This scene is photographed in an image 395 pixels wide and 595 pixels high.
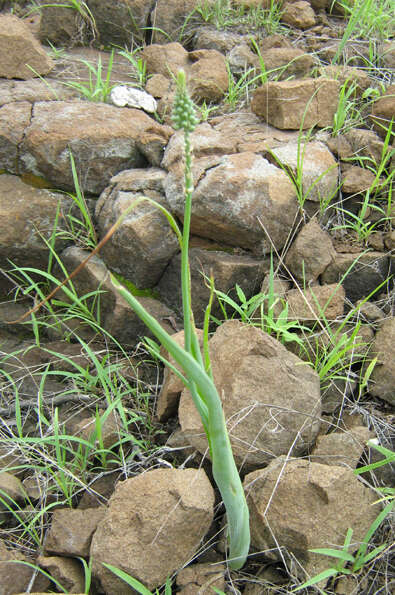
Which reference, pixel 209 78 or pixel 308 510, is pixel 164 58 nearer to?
pixel 209 78

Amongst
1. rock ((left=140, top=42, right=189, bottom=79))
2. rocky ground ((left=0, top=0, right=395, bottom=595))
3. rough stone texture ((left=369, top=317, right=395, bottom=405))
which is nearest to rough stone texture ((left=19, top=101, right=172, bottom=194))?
rocky ground ((left=0, top=0, right=395, bottom=595))

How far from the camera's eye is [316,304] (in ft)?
5.52

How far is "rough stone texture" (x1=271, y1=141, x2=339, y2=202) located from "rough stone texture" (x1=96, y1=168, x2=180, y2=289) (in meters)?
0.49

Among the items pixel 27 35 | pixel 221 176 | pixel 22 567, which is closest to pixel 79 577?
pixel 22 567

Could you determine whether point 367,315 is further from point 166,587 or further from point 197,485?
point 166,587

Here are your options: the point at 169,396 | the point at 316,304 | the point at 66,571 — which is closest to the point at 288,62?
the point at 316,304

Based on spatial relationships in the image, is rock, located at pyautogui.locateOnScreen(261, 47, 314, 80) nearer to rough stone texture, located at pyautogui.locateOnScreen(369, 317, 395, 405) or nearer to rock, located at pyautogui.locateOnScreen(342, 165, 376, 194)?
rock, located at pyautogui.locateOnScreen(342, 165, 376, 194)

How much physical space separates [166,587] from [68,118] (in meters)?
1.80

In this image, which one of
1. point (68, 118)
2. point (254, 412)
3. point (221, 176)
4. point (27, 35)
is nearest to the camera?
point (254, 412)

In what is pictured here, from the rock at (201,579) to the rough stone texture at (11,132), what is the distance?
5.65ft

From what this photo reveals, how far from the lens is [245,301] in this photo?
176 cm

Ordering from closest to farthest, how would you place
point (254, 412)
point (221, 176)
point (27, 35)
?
point (254, 412) < point (221, 176) < point (27, 35)

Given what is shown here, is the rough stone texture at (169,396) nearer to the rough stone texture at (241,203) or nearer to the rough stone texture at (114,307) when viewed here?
the rough stone texture at (114,307)

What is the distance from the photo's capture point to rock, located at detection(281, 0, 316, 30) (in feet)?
8.78
